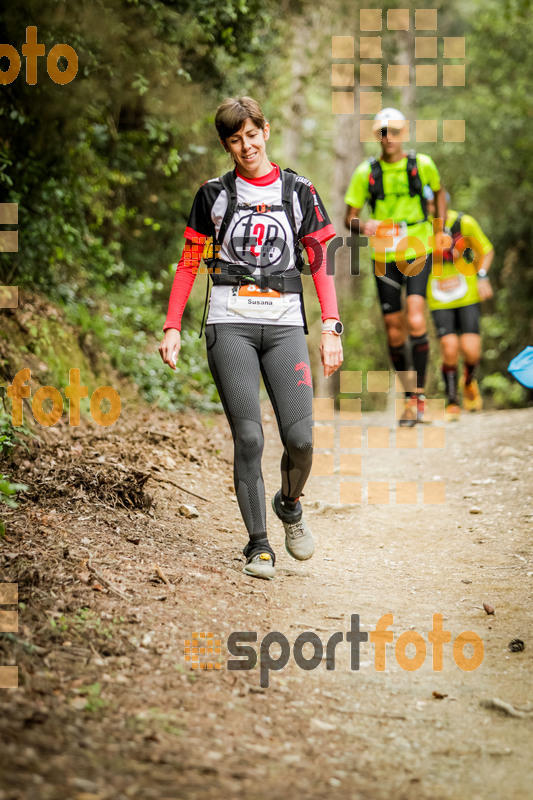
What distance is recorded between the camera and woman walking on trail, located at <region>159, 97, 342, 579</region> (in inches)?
151

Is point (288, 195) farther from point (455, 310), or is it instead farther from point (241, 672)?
point (455, 310)

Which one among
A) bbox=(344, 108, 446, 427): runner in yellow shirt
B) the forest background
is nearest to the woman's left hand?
the forest background

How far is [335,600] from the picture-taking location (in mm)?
3830

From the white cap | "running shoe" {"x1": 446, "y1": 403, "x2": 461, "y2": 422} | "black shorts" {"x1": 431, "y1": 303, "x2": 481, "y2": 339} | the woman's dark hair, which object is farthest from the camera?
"black shorts" {"x1": 431, "y1": 303, "x2": 481, "y2": 339}

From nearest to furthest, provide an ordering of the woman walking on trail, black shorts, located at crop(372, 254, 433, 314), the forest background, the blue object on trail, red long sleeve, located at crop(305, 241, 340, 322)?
the woman walking on trail, red long sleeve, located at crop(305, 241, 340, 322), the blue object on trail, the forest background, black shorts, located at crop(372, 254, 433, 314)

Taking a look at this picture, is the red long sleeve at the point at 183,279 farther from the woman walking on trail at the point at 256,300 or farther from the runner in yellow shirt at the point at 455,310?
the runner in yellow shirt at the point at 455,310

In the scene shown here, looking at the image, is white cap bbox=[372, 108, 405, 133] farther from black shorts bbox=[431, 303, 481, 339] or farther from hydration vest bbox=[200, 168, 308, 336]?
hydration vest bbox=[200, 168, 308, 336]

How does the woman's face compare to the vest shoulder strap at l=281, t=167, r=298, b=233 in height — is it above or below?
above

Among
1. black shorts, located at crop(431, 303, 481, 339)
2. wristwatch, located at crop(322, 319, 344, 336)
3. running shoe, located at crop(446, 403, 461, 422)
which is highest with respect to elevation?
wristwatch, located at crop(322, 319, 344, 336)

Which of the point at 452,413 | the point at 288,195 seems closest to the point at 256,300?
the point at 288,195

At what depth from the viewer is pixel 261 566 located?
389 cm

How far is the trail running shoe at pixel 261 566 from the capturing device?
12.8 ft

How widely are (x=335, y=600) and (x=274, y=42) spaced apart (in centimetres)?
802

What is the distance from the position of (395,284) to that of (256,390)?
157 inches
